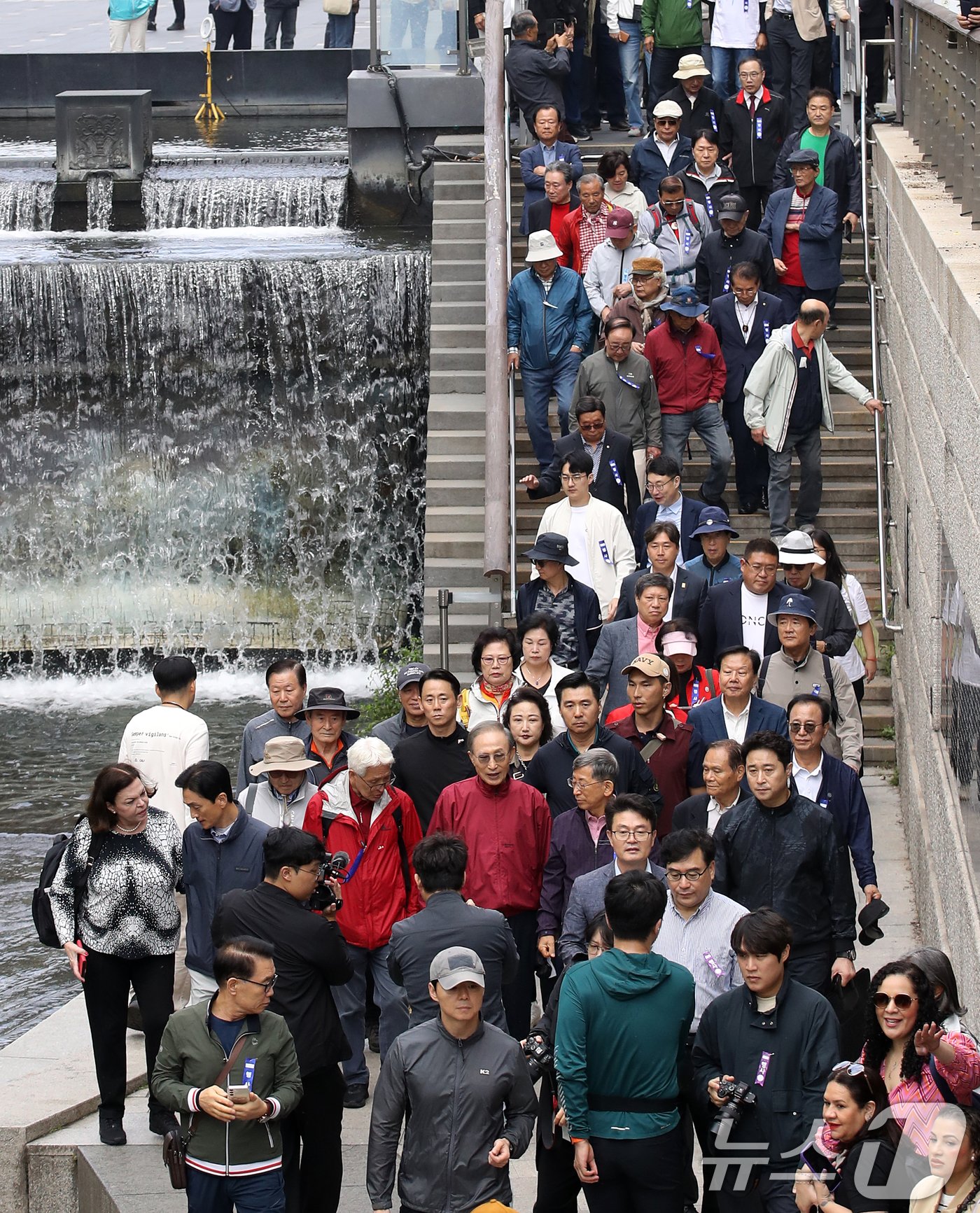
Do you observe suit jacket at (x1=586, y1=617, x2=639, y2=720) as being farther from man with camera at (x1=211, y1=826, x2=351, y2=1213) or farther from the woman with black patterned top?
man with camera at (x1=211, y1=826, x2=351, y2=1213)

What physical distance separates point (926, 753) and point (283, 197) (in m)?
13.7

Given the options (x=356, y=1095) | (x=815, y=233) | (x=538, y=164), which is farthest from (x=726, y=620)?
(x=538, y=164)

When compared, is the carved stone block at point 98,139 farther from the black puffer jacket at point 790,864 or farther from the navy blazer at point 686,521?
the black puffer jacket at point 790,864

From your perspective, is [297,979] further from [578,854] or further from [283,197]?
[283,197]

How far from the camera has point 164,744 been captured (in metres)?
8.23

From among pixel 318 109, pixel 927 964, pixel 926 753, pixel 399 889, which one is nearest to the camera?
pixel 927 964

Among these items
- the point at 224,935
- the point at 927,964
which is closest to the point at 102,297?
the point at 224,935

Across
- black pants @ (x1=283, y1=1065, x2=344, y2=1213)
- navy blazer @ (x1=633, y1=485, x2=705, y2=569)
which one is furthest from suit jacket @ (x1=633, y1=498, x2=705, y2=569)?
black pants @ (x1=283, y1=1065, x2=344, y2=1213)

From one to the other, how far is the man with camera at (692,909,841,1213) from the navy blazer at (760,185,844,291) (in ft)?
28.6

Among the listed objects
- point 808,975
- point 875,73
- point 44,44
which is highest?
point 44,44

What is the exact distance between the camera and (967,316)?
6.91 meters

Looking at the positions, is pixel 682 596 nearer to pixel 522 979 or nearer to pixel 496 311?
pixel 522 979

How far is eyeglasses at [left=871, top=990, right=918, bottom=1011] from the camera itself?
17.5 ft

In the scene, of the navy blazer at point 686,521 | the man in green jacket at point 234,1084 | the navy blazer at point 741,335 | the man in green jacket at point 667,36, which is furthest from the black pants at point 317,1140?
the man in green jacket at point 667,36
